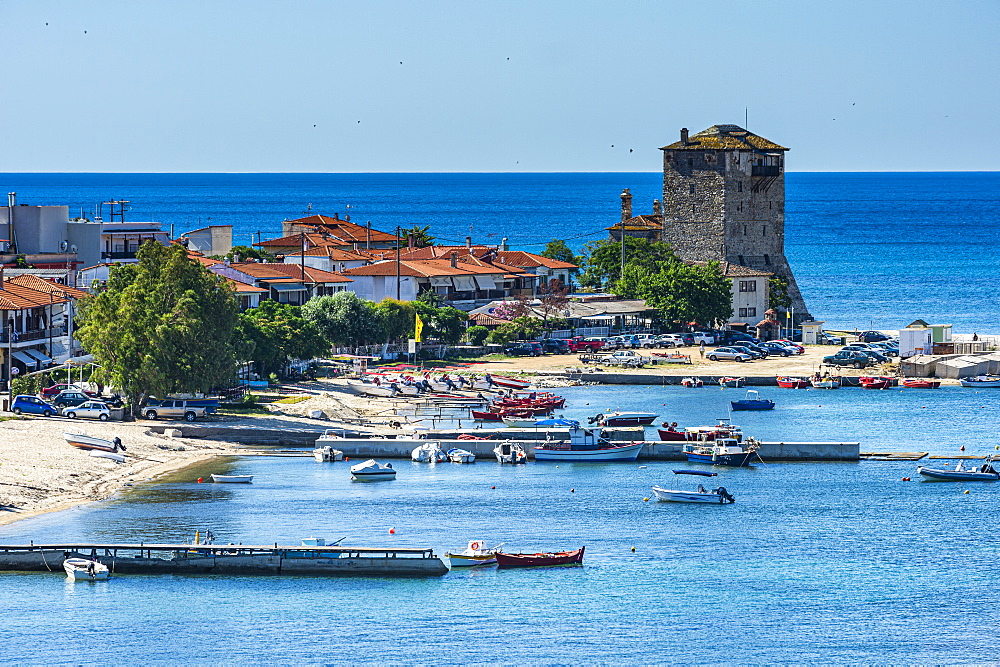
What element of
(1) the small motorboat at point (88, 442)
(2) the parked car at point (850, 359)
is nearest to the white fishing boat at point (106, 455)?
(1) the small motorboat at point (88, 442)

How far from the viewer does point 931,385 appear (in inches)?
3765

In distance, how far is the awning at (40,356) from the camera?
270 ft

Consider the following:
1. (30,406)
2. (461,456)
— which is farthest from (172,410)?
(461,456)

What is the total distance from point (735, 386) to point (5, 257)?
5139cm

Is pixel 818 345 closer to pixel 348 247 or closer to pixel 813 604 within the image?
pixel 348 247

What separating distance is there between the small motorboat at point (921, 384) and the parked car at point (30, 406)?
52.8 metres

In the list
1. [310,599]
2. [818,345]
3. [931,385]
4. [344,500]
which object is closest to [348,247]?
[818,345]

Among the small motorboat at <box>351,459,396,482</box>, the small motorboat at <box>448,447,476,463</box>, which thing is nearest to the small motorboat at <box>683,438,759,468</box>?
the small motorboat at <box>448,447,476,463</box>

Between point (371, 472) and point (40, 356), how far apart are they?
25904 mm

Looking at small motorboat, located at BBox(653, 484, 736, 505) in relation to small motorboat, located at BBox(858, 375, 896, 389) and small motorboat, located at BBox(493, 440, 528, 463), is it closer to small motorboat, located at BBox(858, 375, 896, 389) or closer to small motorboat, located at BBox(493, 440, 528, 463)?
small motorboat, located at BBox(493, 440, 528, 463)

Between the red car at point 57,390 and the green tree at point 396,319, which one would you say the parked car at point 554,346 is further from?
the red car at point 57,390

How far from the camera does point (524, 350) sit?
4178 inches

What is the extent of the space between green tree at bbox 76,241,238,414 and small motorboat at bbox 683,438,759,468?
72.5ft

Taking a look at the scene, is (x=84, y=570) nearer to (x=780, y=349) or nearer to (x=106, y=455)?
(x=106, y=455)
